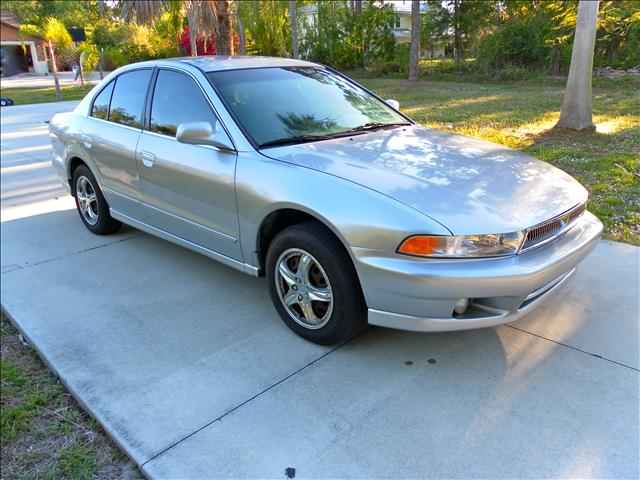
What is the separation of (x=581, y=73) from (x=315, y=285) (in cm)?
738

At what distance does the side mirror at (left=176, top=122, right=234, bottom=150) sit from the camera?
335 centimetres

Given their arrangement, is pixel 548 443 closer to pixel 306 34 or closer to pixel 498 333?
pixel 498 333

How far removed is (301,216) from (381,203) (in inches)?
25.1

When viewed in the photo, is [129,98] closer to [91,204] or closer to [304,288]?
[91,204]

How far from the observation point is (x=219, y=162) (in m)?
3.47

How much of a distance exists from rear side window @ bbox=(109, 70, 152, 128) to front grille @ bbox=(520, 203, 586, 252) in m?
3.08

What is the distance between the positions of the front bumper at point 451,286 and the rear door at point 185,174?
3.78 ft

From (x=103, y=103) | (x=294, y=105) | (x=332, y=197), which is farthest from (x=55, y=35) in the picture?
(x=332, y=197)

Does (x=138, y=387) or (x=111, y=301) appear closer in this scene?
(x=138, y=387)

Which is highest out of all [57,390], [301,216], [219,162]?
[219,162]

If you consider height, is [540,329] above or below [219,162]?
below

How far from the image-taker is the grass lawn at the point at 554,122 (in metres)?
5.55

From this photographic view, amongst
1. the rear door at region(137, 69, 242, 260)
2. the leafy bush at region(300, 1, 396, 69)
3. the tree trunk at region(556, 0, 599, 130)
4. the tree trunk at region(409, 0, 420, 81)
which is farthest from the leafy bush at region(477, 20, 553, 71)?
the rear door at region(137, 69, 242, 260)

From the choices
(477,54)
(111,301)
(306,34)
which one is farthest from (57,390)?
(306,34)
